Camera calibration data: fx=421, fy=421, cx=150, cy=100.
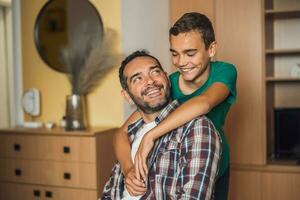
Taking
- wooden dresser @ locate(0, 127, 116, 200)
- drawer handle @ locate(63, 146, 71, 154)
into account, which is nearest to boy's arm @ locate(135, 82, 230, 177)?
wooden dresser @ locate(0, 127, 116, 200)

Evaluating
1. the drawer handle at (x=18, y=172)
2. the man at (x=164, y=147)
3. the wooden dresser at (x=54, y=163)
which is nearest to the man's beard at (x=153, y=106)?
the man at (x=164, y=147)

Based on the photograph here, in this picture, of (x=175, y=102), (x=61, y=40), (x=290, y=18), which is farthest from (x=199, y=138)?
(x=61, y=40)

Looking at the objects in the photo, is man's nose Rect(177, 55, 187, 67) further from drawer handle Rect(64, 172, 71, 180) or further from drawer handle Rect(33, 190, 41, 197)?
drawer handle Rect(33, 190, 41, 197)

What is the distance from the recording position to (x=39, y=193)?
10.1ft

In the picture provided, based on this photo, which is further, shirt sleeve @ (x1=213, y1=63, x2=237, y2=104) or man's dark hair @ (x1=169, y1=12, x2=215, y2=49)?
shirt sleeve @ (x1=213, y1=63, x2=237, y2=104)

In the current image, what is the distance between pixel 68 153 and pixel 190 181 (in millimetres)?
1849

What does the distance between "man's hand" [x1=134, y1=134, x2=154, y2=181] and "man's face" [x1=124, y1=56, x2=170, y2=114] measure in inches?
6.3

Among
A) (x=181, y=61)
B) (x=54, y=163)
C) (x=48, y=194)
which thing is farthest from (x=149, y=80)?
(x=48, y=194)

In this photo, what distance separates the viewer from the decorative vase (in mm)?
3115

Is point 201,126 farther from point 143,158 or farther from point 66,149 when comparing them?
point 66,149

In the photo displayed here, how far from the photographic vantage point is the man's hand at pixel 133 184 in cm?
136

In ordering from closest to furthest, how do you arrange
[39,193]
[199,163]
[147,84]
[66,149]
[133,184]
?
[199,163] → [133,184] → [147,84] → [66,149] → [39,193]

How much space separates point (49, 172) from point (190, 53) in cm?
195

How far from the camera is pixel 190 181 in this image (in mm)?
1266
